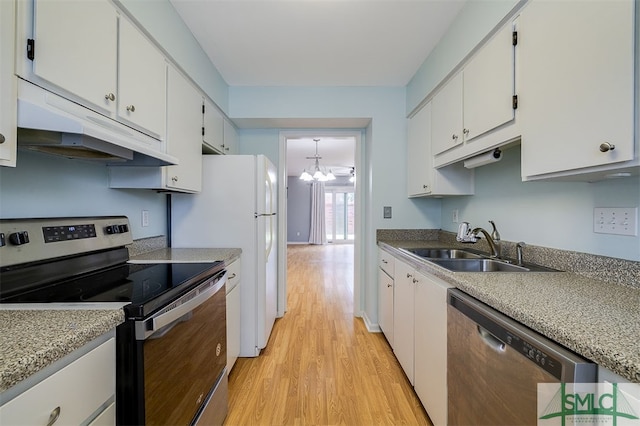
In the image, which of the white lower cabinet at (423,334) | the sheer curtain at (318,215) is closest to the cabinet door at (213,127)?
the white lower cabinet at (423,334)

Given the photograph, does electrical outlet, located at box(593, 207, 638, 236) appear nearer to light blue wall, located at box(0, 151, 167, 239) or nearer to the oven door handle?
the oven door handle

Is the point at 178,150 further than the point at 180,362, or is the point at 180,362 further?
the point at 178,150

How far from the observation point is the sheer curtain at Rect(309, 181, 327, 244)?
346 inches

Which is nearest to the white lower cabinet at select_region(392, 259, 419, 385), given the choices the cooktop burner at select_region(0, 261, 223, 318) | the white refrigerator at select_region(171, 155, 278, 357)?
the white refrigerator at select_region(171, 155, 278, 357)

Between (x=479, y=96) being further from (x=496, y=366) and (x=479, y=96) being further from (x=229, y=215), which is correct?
(x=229, y=215)

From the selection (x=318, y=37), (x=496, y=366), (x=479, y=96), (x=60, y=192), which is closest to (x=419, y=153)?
(x=479, y=96)

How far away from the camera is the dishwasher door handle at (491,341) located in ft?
2.87

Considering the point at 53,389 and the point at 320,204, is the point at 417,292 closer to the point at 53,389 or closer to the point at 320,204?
the point at 53,389

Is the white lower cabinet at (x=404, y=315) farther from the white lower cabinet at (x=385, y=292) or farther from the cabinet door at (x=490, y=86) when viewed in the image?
the cabinet door at (x=490, y=86)

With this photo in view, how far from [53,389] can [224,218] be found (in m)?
1.50

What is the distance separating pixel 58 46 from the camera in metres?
0.90

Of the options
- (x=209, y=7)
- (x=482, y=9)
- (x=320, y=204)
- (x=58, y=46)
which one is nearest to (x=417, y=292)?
(x=482, y=9)

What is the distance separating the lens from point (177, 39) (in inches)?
65.6

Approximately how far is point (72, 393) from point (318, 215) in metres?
8.19
